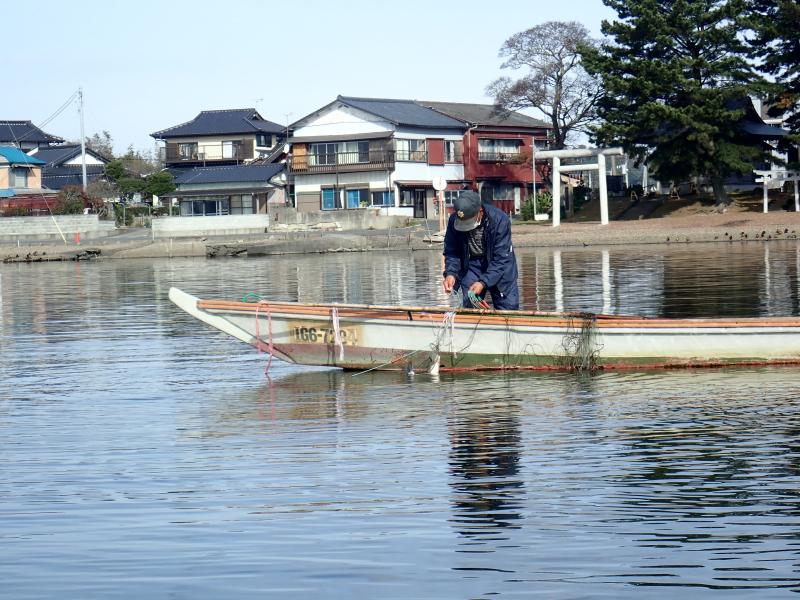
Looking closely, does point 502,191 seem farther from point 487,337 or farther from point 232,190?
point 487,337

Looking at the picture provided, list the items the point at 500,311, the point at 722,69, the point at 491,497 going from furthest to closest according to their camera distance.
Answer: the point at 722,69 → the point at 500,311 → the point at 491,497

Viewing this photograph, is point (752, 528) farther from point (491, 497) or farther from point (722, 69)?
point (722, 69)

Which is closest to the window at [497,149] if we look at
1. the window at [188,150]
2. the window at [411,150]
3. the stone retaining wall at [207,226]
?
the window at [411,150]

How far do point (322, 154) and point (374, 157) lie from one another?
374 cm

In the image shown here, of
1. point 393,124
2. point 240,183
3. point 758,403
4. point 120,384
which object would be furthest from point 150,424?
point 240,183

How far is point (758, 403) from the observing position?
11336 mm

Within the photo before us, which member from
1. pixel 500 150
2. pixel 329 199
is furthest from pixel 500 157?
pixel 329 199

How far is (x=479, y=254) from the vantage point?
13.6 metres

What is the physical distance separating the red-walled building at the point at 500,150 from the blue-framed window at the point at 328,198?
325 inches

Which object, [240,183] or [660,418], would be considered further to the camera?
[240,183]

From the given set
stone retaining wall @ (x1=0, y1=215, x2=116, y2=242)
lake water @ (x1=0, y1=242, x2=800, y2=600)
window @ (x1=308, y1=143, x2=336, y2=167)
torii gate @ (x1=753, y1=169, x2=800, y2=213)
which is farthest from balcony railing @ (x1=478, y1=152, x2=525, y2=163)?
lake water @ (x1=0, y1=242, x2=800, y2=600)

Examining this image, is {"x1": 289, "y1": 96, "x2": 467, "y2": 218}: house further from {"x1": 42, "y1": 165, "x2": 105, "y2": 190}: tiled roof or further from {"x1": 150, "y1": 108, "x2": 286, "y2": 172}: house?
{"x1": 42, "y1": 165, "x2": 105, "y2": 190}: tiled roof

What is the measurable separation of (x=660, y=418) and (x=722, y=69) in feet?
129

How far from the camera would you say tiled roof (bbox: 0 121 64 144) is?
89.1m
